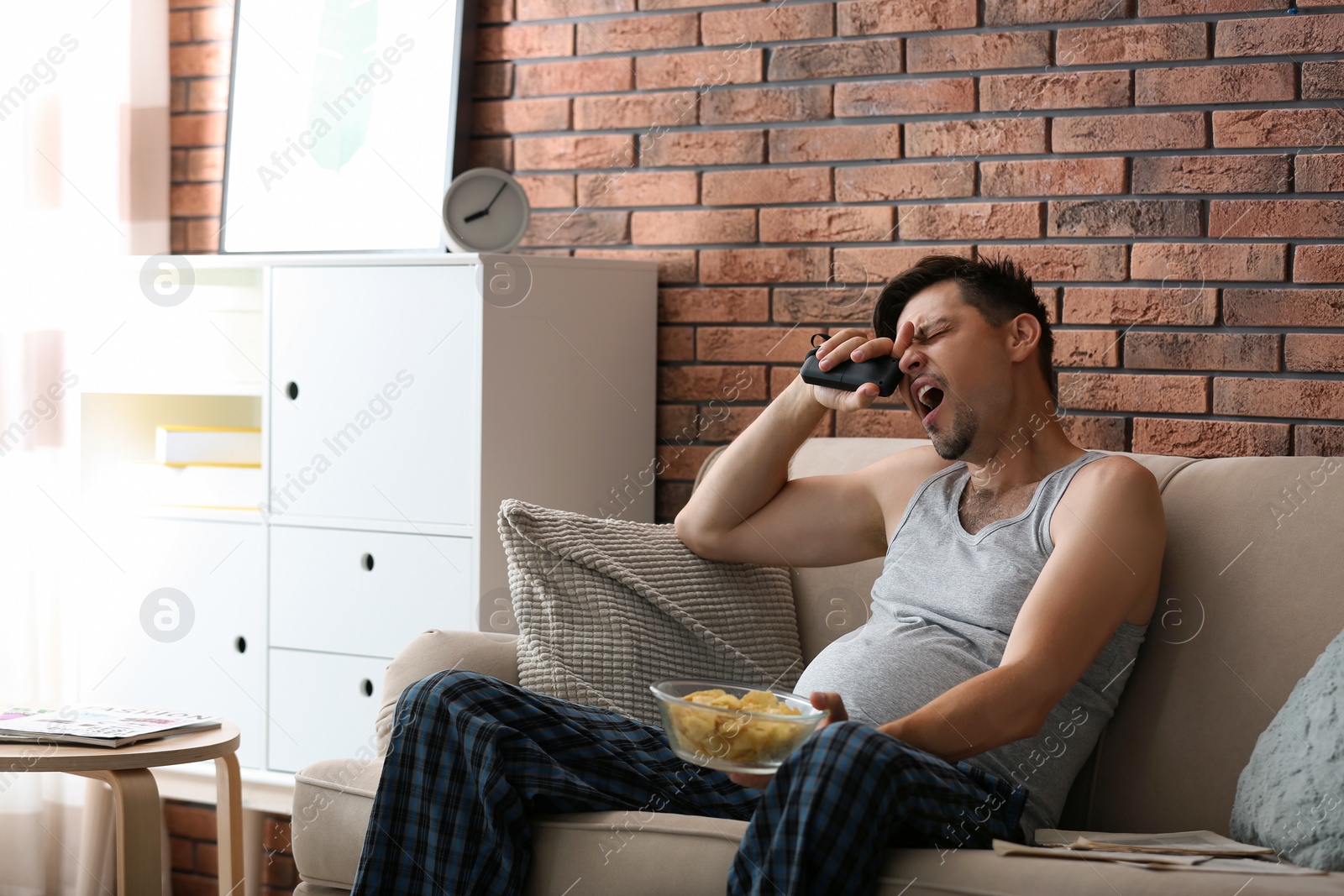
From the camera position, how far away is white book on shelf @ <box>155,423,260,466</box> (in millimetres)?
2600

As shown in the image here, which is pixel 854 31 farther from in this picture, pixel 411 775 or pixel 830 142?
pixel 411 775

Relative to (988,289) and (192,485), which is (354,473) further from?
(988,289)

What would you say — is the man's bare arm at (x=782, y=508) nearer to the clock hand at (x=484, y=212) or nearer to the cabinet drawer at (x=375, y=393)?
the cabinet drawer at (x=375, y=393)

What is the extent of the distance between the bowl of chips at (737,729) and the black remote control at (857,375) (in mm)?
556

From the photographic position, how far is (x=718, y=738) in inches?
56.5

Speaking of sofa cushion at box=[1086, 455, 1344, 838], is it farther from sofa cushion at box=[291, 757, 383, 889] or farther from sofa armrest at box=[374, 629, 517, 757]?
sofa cushion at box=[291, 757, 383, 889]

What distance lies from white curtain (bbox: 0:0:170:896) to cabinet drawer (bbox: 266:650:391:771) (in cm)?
52

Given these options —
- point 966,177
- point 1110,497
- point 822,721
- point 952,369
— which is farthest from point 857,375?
point 966,177

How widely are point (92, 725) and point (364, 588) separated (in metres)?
0.56

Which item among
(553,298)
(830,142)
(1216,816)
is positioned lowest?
(1216,816)

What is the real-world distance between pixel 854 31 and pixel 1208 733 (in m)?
1.45

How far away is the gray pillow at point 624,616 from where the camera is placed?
186 cm

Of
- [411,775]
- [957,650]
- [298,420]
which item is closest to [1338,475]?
[957,650]

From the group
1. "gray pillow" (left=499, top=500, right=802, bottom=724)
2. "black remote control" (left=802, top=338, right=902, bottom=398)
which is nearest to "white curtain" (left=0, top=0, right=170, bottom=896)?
"gray pillow" (left=499, top=500, right=802, bottom=724)
